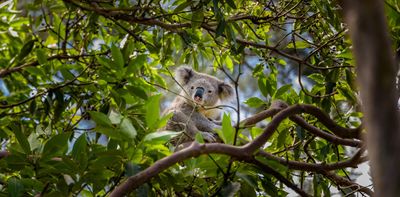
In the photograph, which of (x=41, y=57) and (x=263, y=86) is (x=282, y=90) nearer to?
(x=263, y=86)

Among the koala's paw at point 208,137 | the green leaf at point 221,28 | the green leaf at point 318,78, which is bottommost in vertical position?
the green leaf at point 318,78

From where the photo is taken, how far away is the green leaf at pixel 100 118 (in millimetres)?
2088

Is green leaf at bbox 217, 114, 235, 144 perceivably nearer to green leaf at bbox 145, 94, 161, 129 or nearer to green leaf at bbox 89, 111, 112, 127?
green leaf at bbox 145, 94, 161, 129

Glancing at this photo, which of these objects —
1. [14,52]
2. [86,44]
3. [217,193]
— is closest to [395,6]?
[217,193]

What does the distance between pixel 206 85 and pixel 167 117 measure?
338 cm

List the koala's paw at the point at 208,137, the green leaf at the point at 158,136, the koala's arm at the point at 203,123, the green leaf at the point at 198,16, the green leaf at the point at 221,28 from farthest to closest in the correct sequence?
1. the koala's arm at the point at 203,123
2. the koala's paw at the point at 208,137
3. the green leaf at the point at 198,16
4. the green leaf at the point at 221,28
5. the green leaf at the point at 158,136

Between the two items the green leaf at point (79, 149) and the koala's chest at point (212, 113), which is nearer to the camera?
the green leaf at point (79, 149)

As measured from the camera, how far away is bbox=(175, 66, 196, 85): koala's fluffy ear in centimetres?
564

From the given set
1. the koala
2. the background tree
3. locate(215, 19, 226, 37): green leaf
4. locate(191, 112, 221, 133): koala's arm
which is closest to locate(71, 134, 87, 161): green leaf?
the background tree

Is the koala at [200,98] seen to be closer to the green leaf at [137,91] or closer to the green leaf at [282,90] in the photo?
the green leaf at [282,90]

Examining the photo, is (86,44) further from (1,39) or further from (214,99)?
(214,99)

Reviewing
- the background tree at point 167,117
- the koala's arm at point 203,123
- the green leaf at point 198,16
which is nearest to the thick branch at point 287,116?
the background tree at point 167,117

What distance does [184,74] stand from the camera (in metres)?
5.66

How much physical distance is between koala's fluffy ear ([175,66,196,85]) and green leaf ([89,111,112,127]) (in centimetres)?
351
